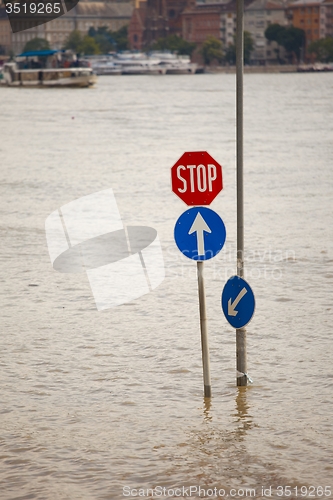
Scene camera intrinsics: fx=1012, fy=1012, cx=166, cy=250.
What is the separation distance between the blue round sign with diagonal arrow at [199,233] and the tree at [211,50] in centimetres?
15105

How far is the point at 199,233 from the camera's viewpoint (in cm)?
553

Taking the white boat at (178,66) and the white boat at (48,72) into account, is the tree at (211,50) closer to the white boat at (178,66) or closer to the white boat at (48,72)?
the white boat at (178,66)

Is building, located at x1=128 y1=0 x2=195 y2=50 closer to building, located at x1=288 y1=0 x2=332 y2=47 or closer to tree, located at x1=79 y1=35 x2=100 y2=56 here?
tree, located at x1=79 y1=35 x2=100 y2=56

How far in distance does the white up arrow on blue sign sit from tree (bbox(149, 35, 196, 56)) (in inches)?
6247

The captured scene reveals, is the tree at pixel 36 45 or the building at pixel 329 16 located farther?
the tree at pixel 36 45

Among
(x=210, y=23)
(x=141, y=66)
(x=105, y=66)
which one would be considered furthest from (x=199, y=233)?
(x=210, y=23)

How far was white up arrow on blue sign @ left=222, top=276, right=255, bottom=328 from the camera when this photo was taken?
18.7ft

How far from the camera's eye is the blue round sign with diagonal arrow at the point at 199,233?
5.50 meters

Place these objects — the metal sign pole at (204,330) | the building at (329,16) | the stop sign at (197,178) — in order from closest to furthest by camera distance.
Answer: the stop sign at (197,178), the metal sign pole at (204,330), the building at (329,16)

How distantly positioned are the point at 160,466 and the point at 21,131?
101 feet

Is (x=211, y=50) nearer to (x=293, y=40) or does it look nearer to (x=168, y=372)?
(x=293, y=40)

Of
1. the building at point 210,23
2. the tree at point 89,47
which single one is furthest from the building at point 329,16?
the tree at point 89,47

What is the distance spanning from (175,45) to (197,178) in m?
160

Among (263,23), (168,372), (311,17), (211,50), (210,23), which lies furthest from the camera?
(210,23)
